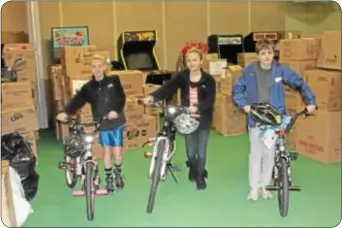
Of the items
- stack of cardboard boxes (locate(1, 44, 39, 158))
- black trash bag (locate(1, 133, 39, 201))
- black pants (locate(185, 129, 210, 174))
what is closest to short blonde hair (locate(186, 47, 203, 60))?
black pants (locate(185, 129, 210, 174))

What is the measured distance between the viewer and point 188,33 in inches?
327

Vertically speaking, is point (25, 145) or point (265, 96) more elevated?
point (265, 96)

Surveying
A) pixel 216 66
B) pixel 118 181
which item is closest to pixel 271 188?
pixel 118 181

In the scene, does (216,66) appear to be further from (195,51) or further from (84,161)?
(84,161)

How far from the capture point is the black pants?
12.6 feet

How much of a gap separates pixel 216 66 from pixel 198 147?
9.27ft

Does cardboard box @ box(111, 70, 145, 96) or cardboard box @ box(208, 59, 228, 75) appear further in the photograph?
cardboard box @ box(208, 59, 228, 75)

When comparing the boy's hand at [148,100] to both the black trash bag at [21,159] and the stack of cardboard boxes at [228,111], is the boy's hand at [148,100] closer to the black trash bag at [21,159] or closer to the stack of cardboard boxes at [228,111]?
the black trash bag at [21,159]

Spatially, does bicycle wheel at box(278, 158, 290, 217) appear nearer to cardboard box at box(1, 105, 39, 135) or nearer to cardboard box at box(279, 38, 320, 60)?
cardboard box at box(279, 38, 320, 60)

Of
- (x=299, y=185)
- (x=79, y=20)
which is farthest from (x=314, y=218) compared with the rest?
(x=79, y=20)

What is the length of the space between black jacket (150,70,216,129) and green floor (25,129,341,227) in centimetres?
64

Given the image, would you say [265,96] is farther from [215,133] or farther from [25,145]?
[215,133]

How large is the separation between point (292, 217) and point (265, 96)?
914mm

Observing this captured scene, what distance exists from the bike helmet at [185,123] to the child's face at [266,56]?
2.30 feet
